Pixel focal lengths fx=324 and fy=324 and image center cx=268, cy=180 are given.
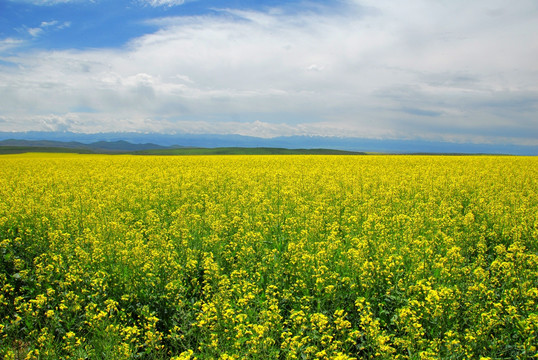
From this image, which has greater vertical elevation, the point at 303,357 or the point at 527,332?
the point at 527,332

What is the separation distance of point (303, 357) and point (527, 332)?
285cm

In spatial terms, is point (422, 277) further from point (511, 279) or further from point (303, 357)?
point (303, 357)

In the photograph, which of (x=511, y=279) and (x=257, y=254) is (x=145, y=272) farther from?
(x=511, y=279)

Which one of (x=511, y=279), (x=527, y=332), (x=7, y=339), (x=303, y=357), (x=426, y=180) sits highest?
(x=426, y=180)

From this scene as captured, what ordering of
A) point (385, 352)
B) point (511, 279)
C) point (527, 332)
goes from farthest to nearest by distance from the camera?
1. point (511, 279)
2. point (527, 332)
3. point (385, 352)

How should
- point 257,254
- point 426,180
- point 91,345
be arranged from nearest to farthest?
point 91,345, point 257,254, point 426,180

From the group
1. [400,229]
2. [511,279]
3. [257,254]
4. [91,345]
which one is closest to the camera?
[91,345]

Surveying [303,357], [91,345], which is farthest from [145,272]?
[303,357]

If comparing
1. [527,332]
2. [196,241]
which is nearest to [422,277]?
[527,332]

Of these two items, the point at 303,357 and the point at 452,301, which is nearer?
the point at 303,357

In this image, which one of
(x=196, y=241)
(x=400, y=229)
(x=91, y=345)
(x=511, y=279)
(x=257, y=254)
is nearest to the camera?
(x=91, y=345)

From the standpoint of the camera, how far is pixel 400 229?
8.42 metres

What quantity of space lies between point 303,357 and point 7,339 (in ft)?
15.1

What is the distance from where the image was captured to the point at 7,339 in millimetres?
5016
